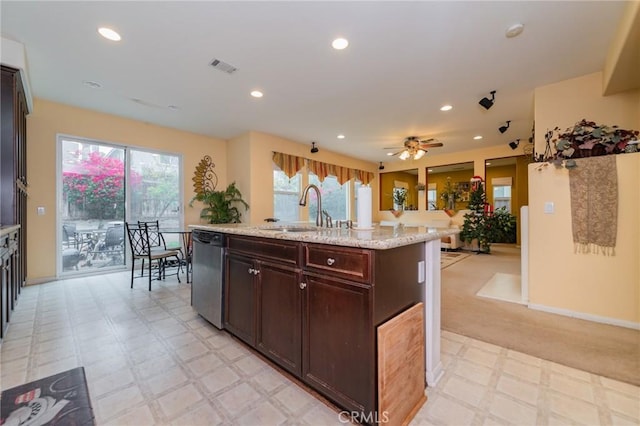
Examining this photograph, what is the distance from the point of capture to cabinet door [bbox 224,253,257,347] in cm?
190

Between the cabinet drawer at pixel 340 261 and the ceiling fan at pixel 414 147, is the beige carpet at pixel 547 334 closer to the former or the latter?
the cabinet drawer at pixel 340 261

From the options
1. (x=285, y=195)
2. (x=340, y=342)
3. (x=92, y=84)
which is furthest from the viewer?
(x=285, y=195)

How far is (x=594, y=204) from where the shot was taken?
2.54 metres

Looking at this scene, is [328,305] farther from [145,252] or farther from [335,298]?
[145,252]

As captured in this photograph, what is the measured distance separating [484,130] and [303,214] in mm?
4314

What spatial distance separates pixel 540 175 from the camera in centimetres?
288

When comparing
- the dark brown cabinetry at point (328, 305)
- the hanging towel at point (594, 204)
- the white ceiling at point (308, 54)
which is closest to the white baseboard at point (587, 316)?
the hanging towel at point (594, 204)

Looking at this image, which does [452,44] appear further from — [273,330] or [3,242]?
[3,242]

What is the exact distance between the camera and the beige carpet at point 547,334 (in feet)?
6.01

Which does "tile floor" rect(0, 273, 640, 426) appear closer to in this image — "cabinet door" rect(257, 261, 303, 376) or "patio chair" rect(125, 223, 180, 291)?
"cabinet door" rect(257, 261, 303, 376)

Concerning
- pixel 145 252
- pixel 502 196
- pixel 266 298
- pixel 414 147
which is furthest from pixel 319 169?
pixel 502 196

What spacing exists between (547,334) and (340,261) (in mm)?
2262

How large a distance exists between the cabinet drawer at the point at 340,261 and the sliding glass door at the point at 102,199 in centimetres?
463

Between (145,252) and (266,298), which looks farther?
(145,252)
